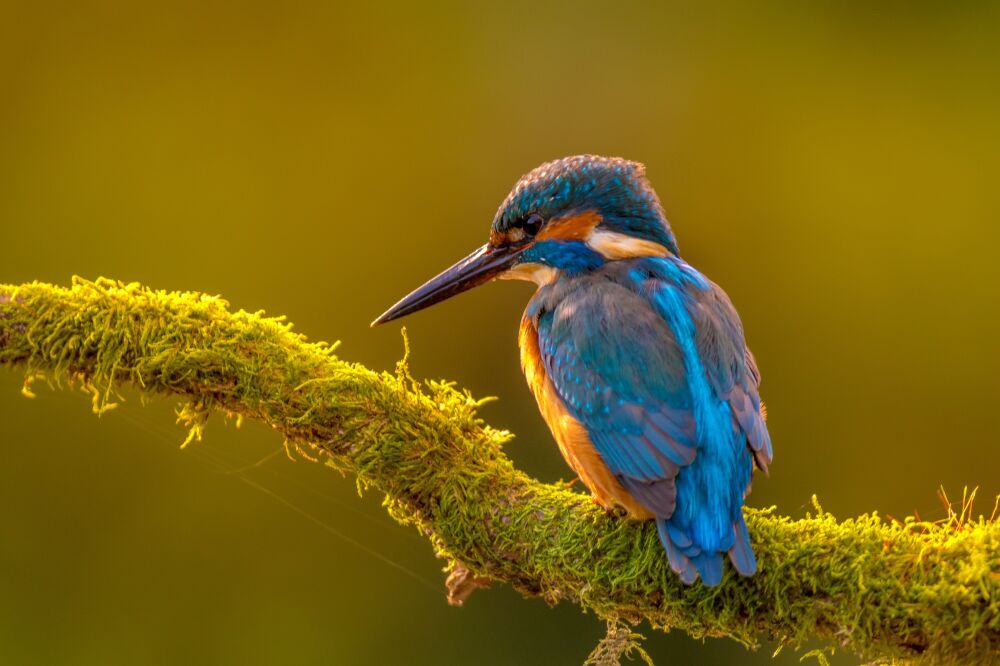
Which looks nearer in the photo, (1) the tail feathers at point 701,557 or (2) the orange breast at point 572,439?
(1) the tail feathers at point 701,557

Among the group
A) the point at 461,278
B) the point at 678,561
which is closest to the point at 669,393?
the point at 678,561

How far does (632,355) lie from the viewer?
6.11ft

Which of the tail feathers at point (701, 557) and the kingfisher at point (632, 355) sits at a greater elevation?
the kingfisher at point (632, 355)

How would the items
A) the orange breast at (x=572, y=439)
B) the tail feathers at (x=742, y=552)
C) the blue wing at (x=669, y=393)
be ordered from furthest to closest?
the orange breast at (x=572, y=439), the blue wing at (x=669, y=393), the tail feathers at (x=742, y=552)

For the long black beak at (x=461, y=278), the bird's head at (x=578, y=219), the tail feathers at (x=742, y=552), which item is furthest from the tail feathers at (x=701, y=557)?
the long black beak at (x=461, y=278)

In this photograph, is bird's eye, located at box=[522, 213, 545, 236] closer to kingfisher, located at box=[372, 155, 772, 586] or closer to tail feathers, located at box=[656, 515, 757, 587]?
kingfisher, located at box=[372, 155, 772, 586]

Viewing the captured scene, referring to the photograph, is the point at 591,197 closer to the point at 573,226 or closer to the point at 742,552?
the point at 573,226

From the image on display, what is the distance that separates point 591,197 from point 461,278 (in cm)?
31

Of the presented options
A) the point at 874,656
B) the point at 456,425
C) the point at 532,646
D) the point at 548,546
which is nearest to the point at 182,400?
the point at 456,425

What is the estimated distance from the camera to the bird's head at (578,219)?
7.13ft

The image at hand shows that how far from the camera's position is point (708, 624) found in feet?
5.44

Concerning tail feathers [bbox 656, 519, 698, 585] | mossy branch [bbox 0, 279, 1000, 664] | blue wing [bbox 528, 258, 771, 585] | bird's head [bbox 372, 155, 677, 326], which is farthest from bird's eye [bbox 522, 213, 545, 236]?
tail feathers [bbox 656, 519, 698, 585]

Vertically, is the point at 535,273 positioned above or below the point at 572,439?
above

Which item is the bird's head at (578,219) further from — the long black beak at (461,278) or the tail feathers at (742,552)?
the tail feathers at (742,552)
